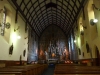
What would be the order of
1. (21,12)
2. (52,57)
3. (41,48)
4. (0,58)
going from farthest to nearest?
(41,48) → (52,57) → (21,12) → (0,58)

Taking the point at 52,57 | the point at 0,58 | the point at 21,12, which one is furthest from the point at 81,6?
the point at 52,57

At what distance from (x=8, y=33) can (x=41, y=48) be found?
1384 centimetres

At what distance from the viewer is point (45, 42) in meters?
22.5

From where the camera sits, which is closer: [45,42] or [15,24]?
[15,24]

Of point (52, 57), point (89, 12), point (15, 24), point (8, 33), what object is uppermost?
point (89, 12)

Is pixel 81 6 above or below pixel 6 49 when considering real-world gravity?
above

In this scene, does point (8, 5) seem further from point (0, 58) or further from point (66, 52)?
A: point (66, 52)

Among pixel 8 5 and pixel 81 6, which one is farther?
pixel 81 6

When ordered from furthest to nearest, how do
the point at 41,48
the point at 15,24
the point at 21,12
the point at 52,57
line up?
the point at 41,48 → the point at 52,57 → the point at 21,12 → the point at 15,24

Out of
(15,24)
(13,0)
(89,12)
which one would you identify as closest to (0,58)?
(15,24)

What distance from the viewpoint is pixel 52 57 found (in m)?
20.8

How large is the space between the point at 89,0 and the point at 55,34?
14.7m

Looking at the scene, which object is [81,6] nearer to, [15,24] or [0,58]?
[15,24]

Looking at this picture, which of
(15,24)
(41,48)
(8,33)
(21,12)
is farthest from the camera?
(41,48)
